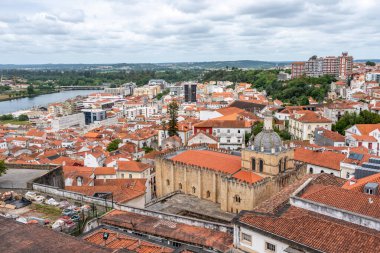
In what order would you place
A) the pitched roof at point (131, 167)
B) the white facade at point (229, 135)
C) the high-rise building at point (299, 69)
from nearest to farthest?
the pitched roof at point (131, 167)
the white facade at point (229, 135)
the high-rise building at point (299, 69)

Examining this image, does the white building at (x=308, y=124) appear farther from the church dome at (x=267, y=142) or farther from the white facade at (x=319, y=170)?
the church dome at (x=267, y=142)

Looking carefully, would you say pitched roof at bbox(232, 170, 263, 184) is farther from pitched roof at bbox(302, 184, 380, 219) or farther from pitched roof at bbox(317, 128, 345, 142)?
pitched roof at bbox(317, 128, 345, 142)

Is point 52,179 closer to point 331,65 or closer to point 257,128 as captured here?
point 257,128

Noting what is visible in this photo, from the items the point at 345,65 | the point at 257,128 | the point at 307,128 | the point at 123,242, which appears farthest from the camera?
the point at 345,65

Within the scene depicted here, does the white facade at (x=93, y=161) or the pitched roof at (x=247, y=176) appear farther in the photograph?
the white facade at (x=93, y=161)

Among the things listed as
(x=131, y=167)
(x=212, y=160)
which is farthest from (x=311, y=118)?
(x=212, y=160)

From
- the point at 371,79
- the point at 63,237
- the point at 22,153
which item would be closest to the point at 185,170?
the point at 63,237

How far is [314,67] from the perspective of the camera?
147250 millimetres

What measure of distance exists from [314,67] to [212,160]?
126089 millimetres

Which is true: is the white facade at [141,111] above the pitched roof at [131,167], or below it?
below

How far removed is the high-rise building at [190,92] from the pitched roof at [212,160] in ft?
326

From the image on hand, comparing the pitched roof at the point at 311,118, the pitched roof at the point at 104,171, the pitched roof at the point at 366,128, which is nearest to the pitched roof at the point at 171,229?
the pitched roof at the point at 104,171

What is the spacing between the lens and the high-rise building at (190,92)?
13557 centimetres

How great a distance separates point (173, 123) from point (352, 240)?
54.2 m
